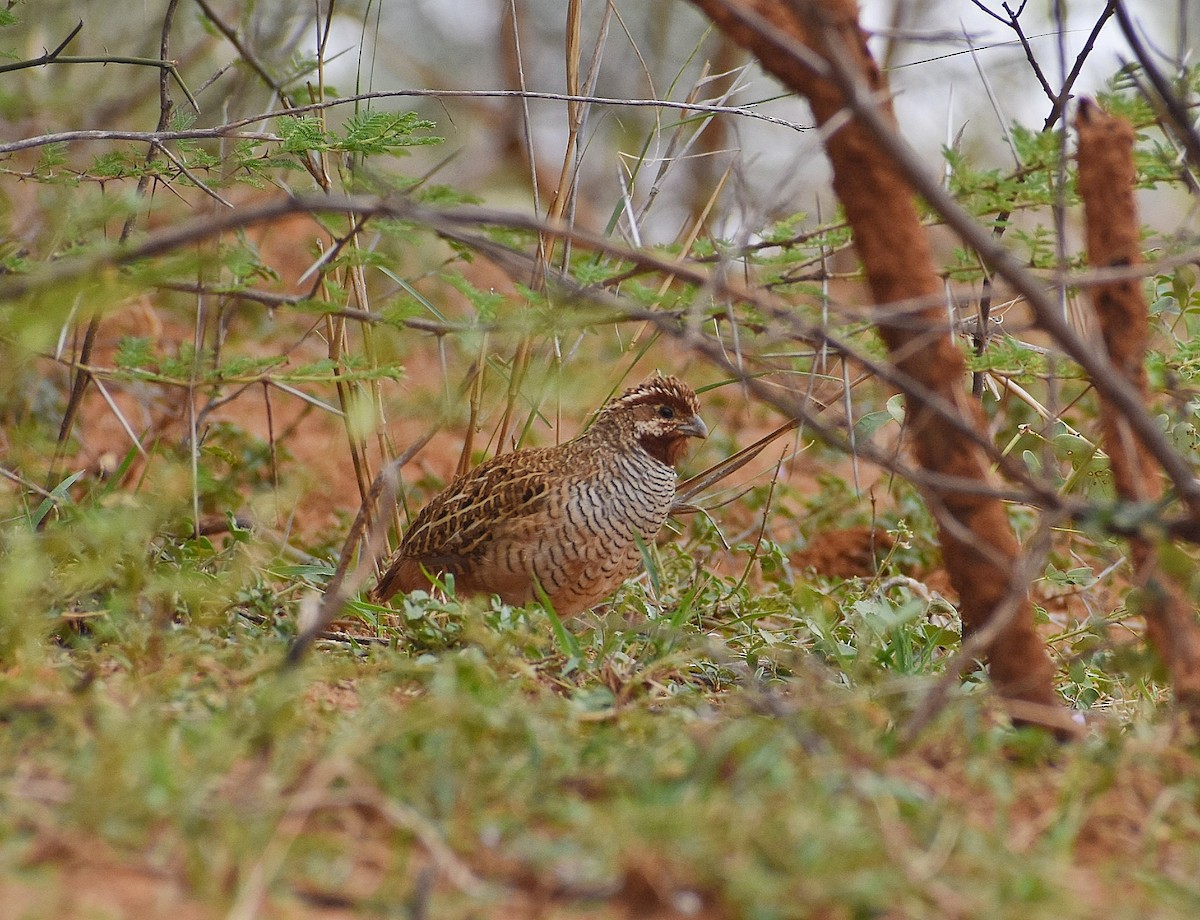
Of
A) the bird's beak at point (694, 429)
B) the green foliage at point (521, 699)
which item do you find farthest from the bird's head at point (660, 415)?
the green foliage at point (521, 699)

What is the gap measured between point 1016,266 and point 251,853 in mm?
1586

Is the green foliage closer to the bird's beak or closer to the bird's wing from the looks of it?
the bird's wing

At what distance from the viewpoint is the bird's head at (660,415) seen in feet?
15.4

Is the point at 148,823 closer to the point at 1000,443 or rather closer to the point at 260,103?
the point at 1000,443

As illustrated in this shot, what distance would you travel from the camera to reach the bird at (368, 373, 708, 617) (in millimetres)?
4301

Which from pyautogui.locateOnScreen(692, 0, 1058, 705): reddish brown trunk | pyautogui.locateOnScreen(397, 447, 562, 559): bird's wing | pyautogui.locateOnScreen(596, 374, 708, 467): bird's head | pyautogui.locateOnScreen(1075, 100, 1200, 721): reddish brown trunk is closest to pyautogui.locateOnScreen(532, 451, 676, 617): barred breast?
pyautogui.locateOnScreen(397, 447, 562, 559): bird's wing

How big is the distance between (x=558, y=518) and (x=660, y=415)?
678 millimetres

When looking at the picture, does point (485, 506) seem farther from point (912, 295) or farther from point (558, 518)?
point (912, 295)

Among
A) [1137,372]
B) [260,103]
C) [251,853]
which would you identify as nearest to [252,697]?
[251,853]

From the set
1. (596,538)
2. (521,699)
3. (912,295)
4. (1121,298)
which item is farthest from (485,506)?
(1121,298)

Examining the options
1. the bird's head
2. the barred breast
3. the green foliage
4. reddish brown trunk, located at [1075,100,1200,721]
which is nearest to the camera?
the green foliage

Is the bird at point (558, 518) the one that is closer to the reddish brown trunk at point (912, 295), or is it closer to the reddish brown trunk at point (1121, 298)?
the reddish brown trunk at point (912, 295)

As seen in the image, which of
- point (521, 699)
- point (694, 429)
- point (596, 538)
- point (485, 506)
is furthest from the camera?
point (694, 429)

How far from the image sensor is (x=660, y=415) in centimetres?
475
